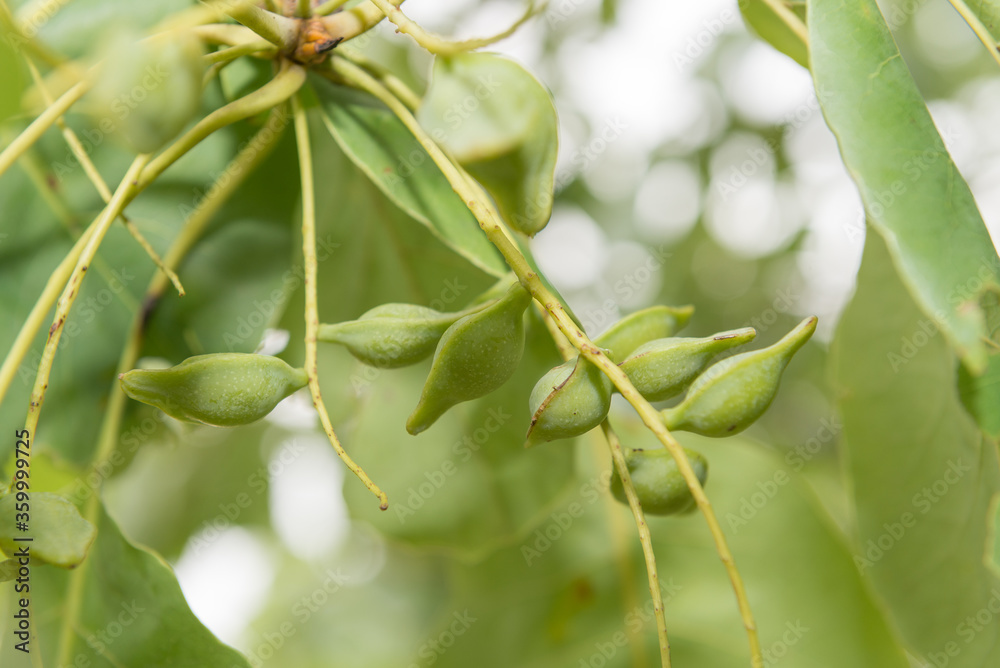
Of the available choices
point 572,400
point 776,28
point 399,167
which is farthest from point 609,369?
point 776,28

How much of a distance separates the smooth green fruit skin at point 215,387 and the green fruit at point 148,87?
101mm

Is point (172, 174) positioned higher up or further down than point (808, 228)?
higher up

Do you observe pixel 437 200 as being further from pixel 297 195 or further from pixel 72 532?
pixel 72 532

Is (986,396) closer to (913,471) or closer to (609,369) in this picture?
(913,471)

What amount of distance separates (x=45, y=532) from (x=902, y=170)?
414mm

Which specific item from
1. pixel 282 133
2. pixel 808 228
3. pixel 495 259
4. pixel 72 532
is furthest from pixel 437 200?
pixel 808 228

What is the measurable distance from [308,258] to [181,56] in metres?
0.11

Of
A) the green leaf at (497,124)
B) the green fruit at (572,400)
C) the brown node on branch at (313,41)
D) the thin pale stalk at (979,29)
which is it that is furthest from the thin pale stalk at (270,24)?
the thin pale stalk at (979,29)

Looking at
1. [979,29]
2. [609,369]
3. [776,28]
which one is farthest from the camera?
[776,28]

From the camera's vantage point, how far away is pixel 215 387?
1.20 feet

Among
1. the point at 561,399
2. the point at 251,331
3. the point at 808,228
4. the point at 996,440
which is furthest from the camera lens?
the point at 808,228

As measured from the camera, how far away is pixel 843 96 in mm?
375

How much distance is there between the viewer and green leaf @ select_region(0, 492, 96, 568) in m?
0.34

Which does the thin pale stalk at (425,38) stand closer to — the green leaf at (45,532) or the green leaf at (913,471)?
the green leaf at (45,532)
